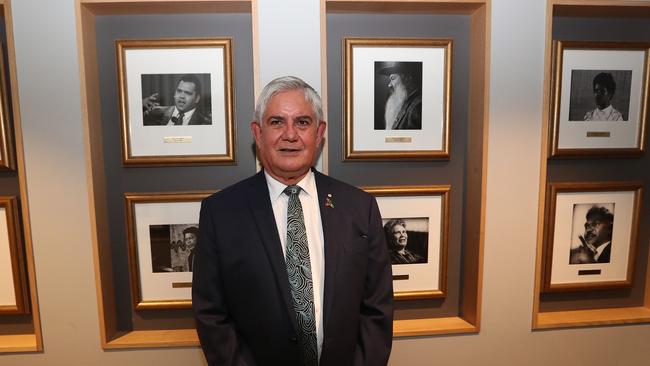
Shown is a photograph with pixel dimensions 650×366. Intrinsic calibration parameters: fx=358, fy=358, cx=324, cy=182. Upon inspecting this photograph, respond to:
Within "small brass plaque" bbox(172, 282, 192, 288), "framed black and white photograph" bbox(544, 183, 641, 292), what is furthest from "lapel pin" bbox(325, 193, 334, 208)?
"framed black and white photograph" bbox(544, 183, 641, 292)

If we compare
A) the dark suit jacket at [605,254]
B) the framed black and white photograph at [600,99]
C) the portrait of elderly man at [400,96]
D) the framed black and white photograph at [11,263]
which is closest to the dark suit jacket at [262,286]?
the portrait of elderly man at [400,96]

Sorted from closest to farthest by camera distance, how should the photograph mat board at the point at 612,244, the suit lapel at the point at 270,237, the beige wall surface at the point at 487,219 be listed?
the suit lapel at the point at 270,237, the beige wall surface at the point at 487,219, the photograph mat board at the point at 612,244

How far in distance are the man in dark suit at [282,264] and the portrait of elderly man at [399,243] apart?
0.48m

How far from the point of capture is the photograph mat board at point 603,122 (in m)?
1.84

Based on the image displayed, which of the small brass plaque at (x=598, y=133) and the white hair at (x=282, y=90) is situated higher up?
the white hair at (x=282, y=90)

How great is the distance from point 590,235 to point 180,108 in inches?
88.0

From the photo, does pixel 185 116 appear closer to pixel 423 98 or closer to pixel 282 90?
pixel 282 90

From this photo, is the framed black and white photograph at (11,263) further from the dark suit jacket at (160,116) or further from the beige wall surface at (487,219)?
the dark suit jacket at (160,116)

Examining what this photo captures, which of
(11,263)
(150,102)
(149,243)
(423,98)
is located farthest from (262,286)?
(11,263)

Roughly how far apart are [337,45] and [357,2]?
22cm

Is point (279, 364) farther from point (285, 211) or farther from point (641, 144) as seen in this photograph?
point (641, 144)

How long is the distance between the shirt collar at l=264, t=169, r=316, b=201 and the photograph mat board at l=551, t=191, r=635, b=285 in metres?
1.37

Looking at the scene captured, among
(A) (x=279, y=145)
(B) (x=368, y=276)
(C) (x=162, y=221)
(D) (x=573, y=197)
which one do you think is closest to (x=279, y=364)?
(B) (x=368, y=276)

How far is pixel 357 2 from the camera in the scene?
1619 mm
